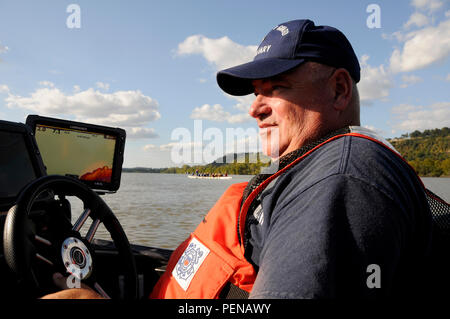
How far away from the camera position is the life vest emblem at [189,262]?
1550 millimetres

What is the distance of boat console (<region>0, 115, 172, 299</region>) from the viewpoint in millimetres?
1502

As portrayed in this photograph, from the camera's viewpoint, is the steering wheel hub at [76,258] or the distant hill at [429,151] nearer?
the steering wheel hub at [76,258]

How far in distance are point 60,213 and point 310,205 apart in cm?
149

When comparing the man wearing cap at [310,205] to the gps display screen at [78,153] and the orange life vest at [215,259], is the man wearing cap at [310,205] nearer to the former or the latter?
the orange life vest at [215,259]

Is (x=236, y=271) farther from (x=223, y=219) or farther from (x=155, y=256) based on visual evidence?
(x=155, y=256)

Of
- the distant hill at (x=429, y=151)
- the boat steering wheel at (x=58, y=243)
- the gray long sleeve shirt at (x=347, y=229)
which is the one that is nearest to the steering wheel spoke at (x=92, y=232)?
the boat steering wheel at (x=58, y=243)

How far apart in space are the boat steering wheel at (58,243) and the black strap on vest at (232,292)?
2.32 ft

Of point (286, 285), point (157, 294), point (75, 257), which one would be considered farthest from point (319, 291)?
point (75, 257)

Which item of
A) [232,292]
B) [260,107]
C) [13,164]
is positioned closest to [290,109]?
[260,107]

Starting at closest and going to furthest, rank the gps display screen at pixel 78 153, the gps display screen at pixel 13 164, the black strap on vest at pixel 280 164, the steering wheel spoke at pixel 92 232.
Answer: the black strap on vest at pixel 280 164 → the steering wheel spoke at pixel 92 232 → the gps display screen at pixel 13 164 → the gps display screen at pixel 78 153

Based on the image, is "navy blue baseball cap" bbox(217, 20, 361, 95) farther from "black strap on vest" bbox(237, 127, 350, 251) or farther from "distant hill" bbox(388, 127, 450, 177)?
"distant hill" bbox(388, 127, 450, 177)

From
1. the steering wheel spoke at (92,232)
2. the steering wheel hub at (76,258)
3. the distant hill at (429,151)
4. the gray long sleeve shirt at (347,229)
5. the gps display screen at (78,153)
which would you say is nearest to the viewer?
the gray long sleeve shirt at (347,229)

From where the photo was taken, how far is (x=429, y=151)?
4001 inches
